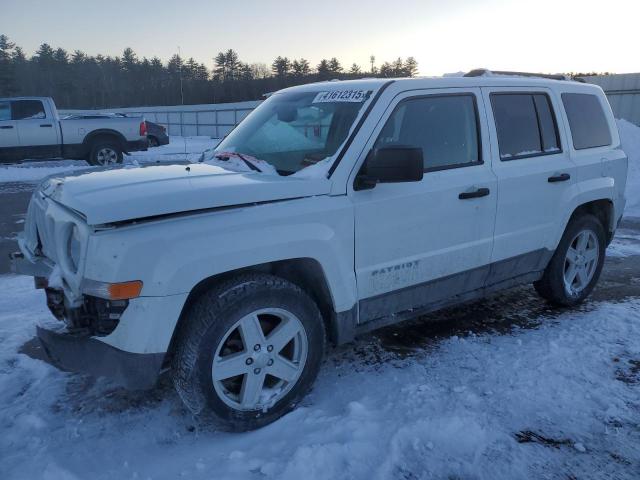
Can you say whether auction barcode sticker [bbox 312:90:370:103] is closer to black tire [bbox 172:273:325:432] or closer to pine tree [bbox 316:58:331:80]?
black tire [bbox 172:273:325:432]

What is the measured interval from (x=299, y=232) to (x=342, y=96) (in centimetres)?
120

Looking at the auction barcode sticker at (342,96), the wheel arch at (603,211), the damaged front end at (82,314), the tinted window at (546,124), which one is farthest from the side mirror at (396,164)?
the wheel arch at (603,211)

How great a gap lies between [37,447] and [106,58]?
10270 cm

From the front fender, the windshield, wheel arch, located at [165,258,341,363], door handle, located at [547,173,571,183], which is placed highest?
the windshield

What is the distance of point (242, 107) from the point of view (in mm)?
26891

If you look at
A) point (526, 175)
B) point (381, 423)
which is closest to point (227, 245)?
point (381, 423)

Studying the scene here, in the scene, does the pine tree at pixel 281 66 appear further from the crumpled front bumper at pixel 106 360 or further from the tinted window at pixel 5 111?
the crumpled front bumper at pixel 106 360

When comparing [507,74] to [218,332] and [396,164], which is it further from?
[218,332]

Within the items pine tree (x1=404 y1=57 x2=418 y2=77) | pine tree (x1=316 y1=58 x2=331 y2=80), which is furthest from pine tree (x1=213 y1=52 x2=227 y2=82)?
pine tree (x1=404 y1=57 x2=418 y2=77)

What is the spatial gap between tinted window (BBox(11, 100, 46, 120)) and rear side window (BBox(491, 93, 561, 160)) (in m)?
13.7

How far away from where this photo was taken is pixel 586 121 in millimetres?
4629

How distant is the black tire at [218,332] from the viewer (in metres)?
2.61

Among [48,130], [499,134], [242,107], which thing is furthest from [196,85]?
[499,134]

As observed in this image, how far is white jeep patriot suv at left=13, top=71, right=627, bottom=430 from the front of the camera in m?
2.51
